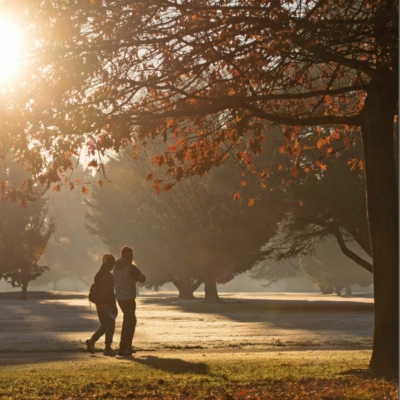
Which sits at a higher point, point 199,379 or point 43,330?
point 43,330

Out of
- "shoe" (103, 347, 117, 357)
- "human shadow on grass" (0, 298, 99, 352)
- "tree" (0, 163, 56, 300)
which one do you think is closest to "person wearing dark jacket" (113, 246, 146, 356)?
"shoe" (103, 347, 117, 357)

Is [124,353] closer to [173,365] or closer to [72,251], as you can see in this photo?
[173,365]

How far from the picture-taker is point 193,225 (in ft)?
150

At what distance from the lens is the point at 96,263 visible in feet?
334

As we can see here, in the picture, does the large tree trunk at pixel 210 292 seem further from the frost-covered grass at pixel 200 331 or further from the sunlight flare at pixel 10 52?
the sunlight flare at pixel 10 52

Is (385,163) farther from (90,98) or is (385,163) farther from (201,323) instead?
(201,323)

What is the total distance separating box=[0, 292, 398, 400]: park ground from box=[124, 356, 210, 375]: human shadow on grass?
0.05 ft

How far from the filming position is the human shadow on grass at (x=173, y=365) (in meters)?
13.5

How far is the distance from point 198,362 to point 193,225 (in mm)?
30848

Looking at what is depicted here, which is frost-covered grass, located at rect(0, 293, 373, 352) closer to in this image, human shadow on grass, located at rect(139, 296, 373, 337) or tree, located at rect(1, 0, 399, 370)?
human shadow on grass, located at rect(139, 296, 373, 337)

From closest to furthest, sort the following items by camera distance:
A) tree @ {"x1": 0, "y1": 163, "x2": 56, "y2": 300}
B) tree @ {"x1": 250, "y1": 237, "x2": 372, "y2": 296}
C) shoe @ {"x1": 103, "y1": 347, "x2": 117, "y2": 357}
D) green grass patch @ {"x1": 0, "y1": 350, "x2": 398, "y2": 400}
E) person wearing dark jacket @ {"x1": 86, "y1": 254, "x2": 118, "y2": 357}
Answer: green grass patch @ {"x1": 0, "y1": 350, "x2": 398, "y2": 400}, shoe @ {"x1": 103, "y1": 347, "x2": 117, "y2": 357}, person wearing dark jacket @ {"x1": 86, "y1": 254, "x2": 118, "y2": 357}, tree @ {"x1": 0, "y1": 163, "x2": 56, "y2": 300}, tree @ {"x1": 250, "y1": 237, "x2": 372, "y2": 296}

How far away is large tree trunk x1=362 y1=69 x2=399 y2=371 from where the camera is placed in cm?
1325

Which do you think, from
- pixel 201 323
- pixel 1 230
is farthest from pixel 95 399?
pixel 1 230

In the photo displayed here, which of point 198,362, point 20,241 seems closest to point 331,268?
point 20,241
